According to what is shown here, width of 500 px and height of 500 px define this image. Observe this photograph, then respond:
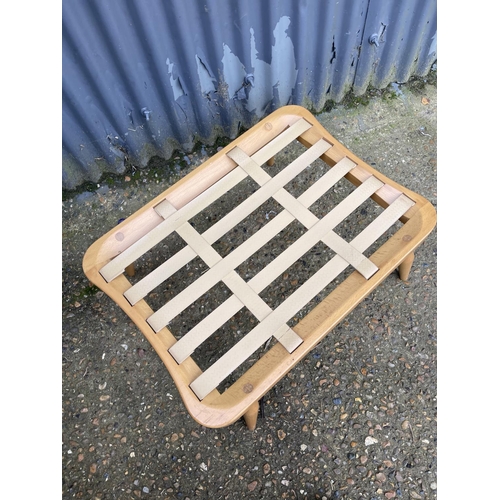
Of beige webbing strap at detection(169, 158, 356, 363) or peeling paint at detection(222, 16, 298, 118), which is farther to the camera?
peeling paint at detection(222, 16, 298, 118)

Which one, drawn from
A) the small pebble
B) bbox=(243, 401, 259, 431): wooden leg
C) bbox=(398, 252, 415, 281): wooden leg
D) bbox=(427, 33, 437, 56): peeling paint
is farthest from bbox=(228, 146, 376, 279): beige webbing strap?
bbox=(427, 33, 437, 56): peeling paint

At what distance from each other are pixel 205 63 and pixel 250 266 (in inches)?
33.7

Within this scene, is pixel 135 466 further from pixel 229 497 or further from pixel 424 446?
pixel 424 446

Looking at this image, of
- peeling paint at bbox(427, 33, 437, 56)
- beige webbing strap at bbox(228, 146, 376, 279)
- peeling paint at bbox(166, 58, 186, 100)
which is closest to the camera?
beige webbing strap at bbox(228, 146, 376, 279)

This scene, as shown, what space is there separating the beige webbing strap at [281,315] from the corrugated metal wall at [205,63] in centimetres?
87

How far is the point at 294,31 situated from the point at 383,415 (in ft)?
5.14

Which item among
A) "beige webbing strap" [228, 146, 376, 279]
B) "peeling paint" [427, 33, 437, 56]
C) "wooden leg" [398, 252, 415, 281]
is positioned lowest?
"wooden leg" [398, 252, 415, 281]

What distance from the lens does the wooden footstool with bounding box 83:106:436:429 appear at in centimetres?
136

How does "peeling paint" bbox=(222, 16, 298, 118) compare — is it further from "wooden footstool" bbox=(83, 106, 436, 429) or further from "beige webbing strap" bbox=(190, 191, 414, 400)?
"beige webbing strap" bbox=(190, 191, 414, 400)

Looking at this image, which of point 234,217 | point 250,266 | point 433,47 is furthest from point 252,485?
point 433,47

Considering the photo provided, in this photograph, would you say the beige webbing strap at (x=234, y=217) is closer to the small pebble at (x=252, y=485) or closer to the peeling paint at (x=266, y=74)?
the peeling paint at (x=266, y=74)

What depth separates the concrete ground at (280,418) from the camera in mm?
1625

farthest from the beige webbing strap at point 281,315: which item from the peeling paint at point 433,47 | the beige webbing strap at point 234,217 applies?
the peeling paint at point 433,47

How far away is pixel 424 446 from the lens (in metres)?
1.66
